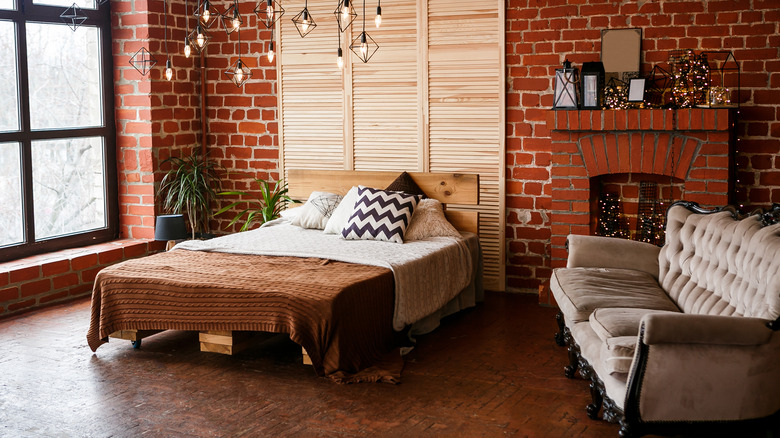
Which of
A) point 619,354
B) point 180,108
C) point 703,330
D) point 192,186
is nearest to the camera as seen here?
point 703,330

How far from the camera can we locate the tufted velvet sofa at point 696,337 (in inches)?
128

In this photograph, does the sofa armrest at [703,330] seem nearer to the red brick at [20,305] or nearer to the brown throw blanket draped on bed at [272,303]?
the brown throw blanket draped on bed at [272,303]

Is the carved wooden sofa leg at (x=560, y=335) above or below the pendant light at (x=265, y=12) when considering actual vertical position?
below

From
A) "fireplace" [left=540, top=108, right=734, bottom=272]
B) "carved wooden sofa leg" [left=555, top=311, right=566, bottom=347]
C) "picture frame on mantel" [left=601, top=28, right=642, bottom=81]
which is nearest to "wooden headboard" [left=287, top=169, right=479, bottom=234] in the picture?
"fireplace" [left=540, top=108, right=734, bottom=272]

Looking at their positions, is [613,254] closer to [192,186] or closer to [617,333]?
[617,333]

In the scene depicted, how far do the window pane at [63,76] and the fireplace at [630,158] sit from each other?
151 inches

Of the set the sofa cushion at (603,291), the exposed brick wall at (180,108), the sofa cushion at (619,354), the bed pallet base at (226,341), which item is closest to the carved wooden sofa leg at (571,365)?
the sofa cushion at (603,291)

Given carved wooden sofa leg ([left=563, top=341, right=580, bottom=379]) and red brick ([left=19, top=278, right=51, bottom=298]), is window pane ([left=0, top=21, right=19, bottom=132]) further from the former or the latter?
carved wooden sofa leg ([left=563, top=341, right=580, bottom=379])

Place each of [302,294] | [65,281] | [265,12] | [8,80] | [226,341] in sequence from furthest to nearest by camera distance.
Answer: [265,12]
[65,281]
[8,80]
[226,341]
[302,294]

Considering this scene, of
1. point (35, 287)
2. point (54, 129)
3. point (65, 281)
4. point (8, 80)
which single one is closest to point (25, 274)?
point (35, 287)

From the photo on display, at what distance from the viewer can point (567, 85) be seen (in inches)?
233

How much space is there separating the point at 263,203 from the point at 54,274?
1939 millimetres

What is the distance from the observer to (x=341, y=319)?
4375mm

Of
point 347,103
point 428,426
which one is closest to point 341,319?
point 428,426
